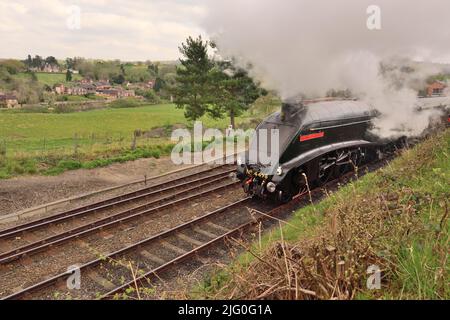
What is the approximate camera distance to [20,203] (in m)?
10.3

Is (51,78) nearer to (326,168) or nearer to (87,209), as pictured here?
(87,209)

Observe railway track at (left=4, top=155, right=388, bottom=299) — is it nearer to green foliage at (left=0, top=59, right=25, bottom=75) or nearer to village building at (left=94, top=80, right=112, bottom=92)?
green foliage at (left=0, top=59, right=25, bottom=75)

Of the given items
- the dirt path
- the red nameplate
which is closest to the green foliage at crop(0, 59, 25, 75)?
the dirt path

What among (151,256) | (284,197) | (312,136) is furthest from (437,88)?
(151,256)

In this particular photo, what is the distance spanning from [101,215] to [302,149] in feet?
17.8

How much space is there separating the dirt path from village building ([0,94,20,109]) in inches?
1875

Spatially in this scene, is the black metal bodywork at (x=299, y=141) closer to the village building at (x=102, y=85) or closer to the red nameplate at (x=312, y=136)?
the red nameplate at (x=312, y=136)

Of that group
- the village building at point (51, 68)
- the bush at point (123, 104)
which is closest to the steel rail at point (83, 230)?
the bush at point (123, 104)

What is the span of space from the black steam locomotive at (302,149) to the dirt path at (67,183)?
5248 mm

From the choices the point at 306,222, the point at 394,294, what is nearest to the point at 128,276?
the point at 306,222

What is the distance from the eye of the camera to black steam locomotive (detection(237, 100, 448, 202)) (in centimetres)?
869

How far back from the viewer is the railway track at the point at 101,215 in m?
7.58

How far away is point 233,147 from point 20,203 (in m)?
10.0

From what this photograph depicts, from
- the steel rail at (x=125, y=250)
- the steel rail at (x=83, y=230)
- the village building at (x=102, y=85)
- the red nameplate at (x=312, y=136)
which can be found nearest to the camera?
the steel rail at (x=125, y=250)
